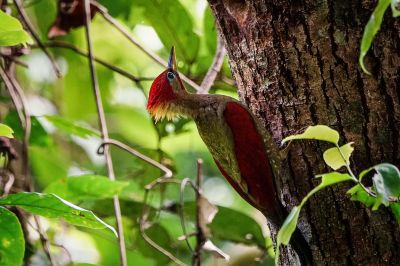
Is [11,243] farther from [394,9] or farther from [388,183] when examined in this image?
[394,9]

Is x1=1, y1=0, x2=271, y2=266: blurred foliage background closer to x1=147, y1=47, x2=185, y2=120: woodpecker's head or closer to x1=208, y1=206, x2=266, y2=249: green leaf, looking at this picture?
x1=208, y1=206, x2=266, y2=249: green leaf

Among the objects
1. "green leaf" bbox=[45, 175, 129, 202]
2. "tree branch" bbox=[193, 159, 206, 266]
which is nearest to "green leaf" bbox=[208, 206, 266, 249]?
"tree branch" bbox=[193, 159, 206, 266]

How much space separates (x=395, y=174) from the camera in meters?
1.54

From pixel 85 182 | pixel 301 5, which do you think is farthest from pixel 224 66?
pixel 301 5

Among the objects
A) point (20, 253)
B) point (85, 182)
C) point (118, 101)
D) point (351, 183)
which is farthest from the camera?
point (118, 101)

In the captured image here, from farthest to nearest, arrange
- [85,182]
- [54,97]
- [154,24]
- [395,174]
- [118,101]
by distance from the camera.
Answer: [118,101], [54,97], [154,24], [85,182], [395,174]

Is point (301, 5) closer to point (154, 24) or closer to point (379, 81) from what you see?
point (379, 81)

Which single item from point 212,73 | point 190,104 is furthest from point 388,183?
point 212,73

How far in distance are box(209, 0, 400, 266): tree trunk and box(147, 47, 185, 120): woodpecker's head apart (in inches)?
25.3

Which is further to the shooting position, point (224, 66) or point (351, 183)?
point (224, 66)

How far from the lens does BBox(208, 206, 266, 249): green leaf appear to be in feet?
10.3

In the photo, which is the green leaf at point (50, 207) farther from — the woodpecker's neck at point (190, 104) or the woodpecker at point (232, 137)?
the woodpecker's neck at point (190, 104)

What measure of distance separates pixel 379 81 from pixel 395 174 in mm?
522

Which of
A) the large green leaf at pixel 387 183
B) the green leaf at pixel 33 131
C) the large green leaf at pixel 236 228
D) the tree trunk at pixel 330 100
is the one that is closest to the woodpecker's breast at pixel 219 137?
the tree trunk at pixel 330 100
